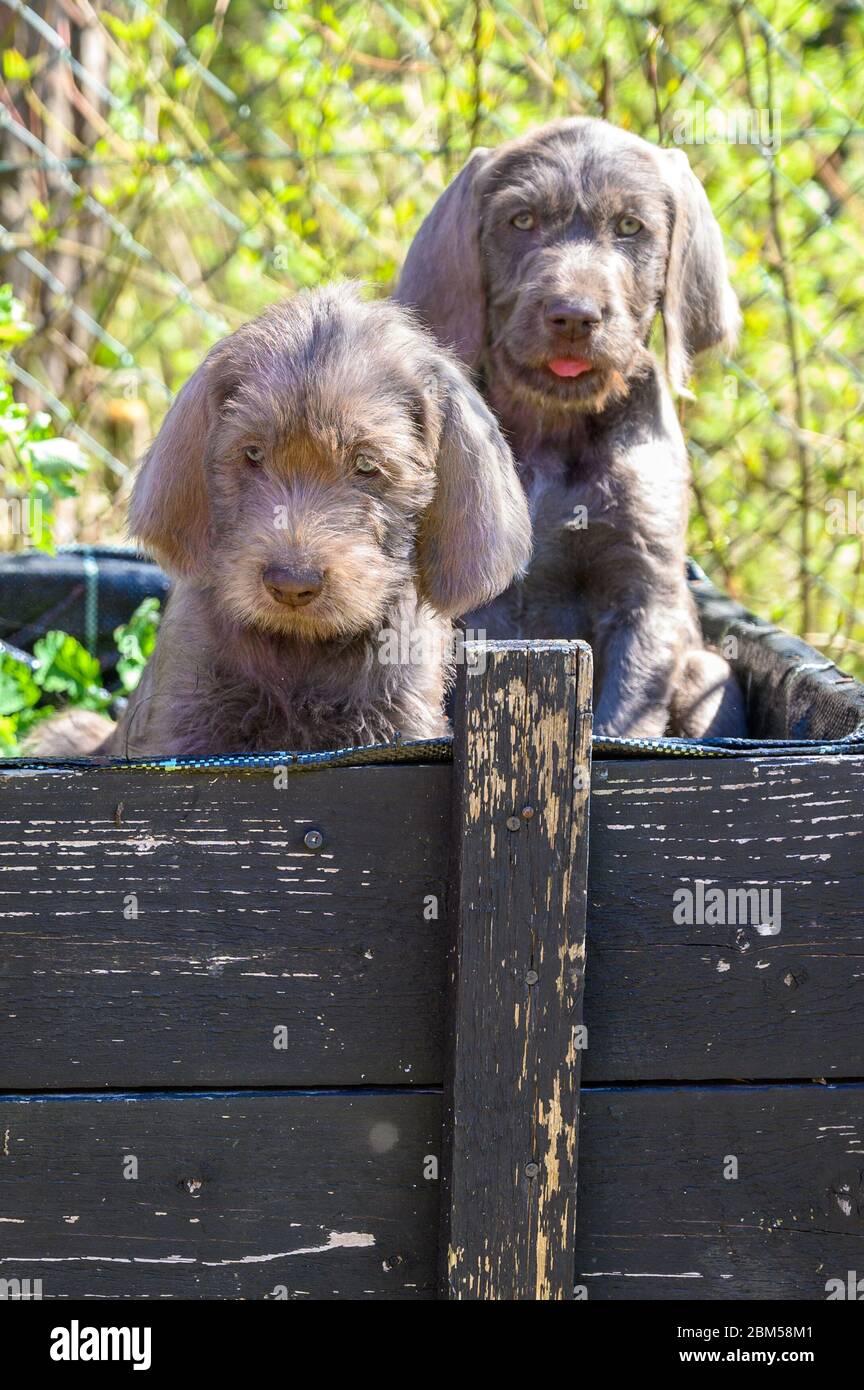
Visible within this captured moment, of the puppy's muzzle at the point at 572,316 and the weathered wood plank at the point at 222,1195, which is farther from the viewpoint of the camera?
the puppy's muzzle at the point at 572,316

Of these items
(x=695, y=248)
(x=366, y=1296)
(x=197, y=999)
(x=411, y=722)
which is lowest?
(x=366, y=1296)

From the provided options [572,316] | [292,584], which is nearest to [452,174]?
[572,316]

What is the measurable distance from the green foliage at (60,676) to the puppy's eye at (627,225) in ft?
5.32

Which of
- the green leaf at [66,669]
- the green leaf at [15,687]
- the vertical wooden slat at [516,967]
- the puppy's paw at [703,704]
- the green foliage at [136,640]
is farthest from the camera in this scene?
the green foliage at [136,640]

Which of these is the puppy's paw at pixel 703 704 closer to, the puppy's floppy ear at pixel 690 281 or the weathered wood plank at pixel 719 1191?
the puppy's floppy ear at pixel 690 281

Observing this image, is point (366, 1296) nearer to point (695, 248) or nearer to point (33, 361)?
point (695, 248)

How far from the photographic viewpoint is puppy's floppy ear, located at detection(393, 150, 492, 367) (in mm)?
3633

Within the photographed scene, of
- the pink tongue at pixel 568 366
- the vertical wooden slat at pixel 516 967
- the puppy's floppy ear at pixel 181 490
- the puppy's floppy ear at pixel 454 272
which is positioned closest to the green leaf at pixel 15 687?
the puppy's floppy ear at pixel 181 490

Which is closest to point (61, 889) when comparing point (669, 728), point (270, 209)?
point (669, 728)

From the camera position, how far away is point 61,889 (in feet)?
7.38

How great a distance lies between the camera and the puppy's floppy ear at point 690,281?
3.71 metres

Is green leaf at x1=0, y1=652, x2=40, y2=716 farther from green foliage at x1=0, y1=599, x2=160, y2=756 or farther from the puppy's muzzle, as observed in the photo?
the puppy's muzzle

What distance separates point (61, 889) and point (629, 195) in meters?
2.17

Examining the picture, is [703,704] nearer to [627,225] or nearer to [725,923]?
[627,225]
